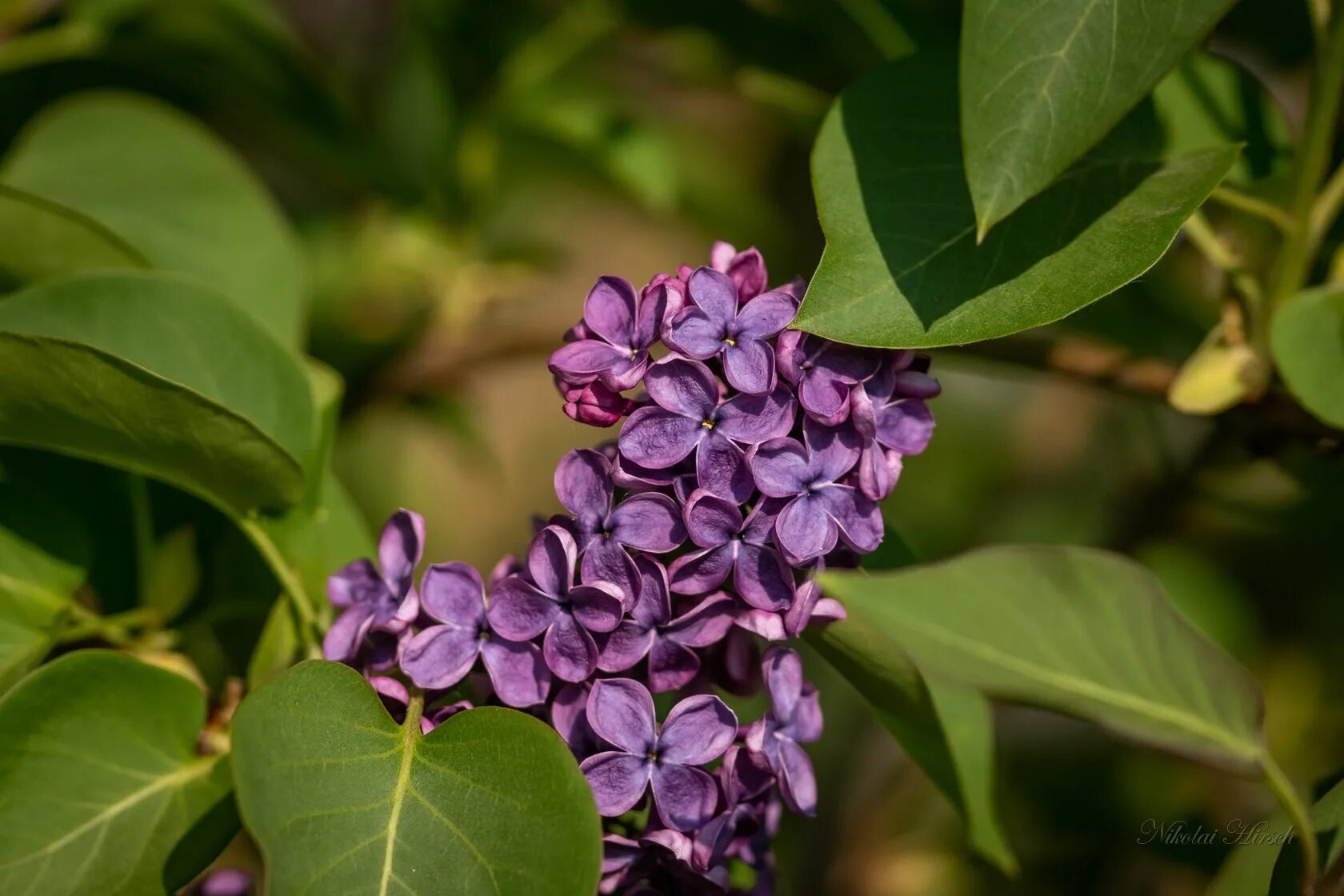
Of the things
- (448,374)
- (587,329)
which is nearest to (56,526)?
(587,329)

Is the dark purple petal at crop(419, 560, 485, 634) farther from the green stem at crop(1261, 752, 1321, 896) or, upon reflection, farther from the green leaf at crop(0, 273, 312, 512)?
the green stem at crop(1261, 752, 1321, 896)

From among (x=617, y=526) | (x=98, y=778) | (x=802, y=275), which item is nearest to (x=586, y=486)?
(x=617, y=526)

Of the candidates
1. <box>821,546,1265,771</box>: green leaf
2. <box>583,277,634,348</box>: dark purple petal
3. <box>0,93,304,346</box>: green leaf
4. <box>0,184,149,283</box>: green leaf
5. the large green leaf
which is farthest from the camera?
<box>0,93,304,346</box>: green leaf

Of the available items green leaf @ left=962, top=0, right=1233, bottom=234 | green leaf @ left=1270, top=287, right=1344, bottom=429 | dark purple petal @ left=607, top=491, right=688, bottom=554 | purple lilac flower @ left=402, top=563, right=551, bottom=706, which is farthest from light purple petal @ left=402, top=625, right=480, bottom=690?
green leaf @ left=1270, top=287, right=1344, bottom=429

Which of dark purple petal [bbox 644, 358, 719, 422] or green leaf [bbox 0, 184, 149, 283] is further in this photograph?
green leaf [bbox 0, 184, 149, 283]

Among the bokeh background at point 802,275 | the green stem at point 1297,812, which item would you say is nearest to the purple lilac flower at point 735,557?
the green stem at point 1297,812

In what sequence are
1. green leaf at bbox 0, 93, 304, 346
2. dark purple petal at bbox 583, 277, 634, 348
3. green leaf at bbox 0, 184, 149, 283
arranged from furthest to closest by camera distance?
1. green leaf at bbox 0, 93, 304, 346
2. green leaf at bbox 0, 184, 149, 283
3. dark purple petal at bbox 583, 277, 634, 348

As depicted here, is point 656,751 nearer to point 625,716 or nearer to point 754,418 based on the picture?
point 625,716
